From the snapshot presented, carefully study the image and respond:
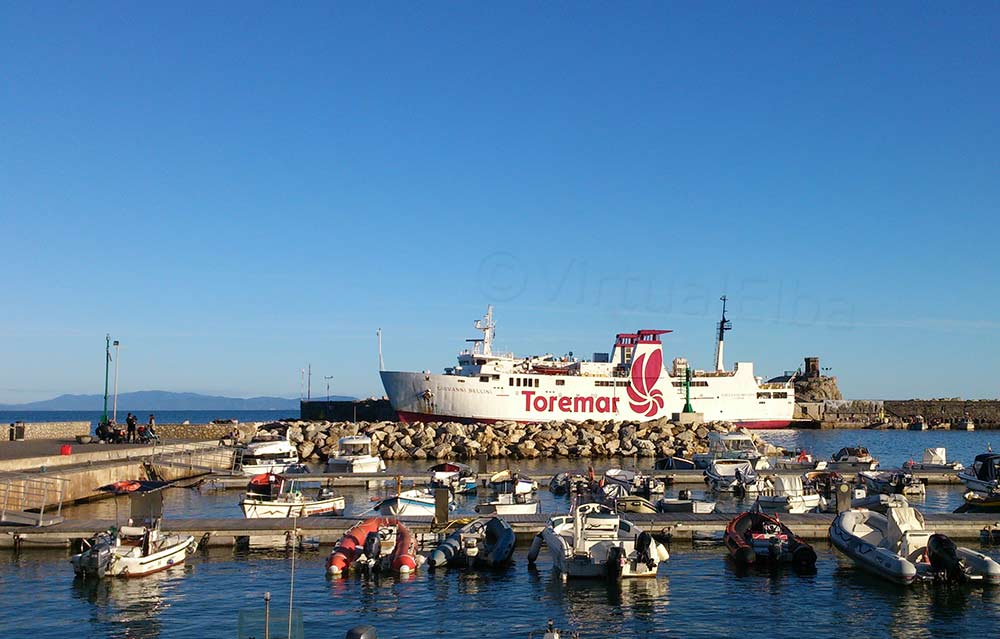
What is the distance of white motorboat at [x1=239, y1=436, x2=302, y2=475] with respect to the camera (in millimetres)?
39844

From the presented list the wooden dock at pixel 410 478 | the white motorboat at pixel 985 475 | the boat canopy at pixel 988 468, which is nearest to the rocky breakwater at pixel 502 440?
the wooden dock at pixel 410 478

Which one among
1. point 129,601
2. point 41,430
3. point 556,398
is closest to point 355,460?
point 41,430

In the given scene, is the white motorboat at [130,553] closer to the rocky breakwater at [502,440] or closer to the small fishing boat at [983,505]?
the small fishing boat at [983,505]

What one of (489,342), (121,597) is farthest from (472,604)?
(489,342)

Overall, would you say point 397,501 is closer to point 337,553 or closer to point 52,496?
point 337,553

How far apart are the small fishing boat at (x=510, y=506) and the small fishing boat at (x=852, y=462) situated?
22.4 m

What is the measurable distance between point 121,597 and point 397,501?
356 inches

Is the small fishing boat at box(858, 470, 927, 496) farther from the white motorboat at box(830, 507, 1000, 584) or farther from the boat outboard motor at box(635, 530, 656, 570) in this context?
the boat outboard motor at box(635, 530, 656, 570)

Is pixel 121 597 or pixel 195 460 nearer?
pixel 121 597

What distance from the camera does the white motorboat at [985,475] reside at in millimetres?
31469

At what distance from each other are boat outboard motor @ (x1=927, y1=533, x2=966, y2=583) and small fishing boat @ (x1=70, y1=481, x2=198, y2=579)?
16854 millimetres

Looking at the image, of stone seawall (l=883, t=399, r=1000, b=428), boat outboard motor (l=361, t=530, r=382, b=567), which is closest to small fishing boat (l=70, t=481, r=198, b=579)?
boat outboard motor (l=361, t=530, r=382, b=567)

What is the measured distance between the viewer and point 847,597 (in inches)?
709

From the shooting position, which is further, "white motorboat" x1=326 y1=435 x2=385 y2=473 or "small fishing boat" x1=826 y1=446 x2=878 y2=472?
"small fishing boat" x1=826 y1=446 x2=878 y2=472
